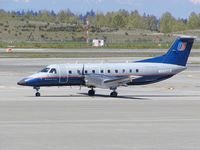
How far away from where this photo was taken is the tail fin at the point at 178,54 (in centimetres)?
4305

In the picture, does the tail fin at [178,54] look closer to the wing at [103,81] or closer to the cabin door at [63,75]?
the wing at [103,81]

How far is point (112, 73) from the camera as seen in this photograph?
1658 inches

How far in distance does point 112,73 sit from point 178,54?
4.40 meters
